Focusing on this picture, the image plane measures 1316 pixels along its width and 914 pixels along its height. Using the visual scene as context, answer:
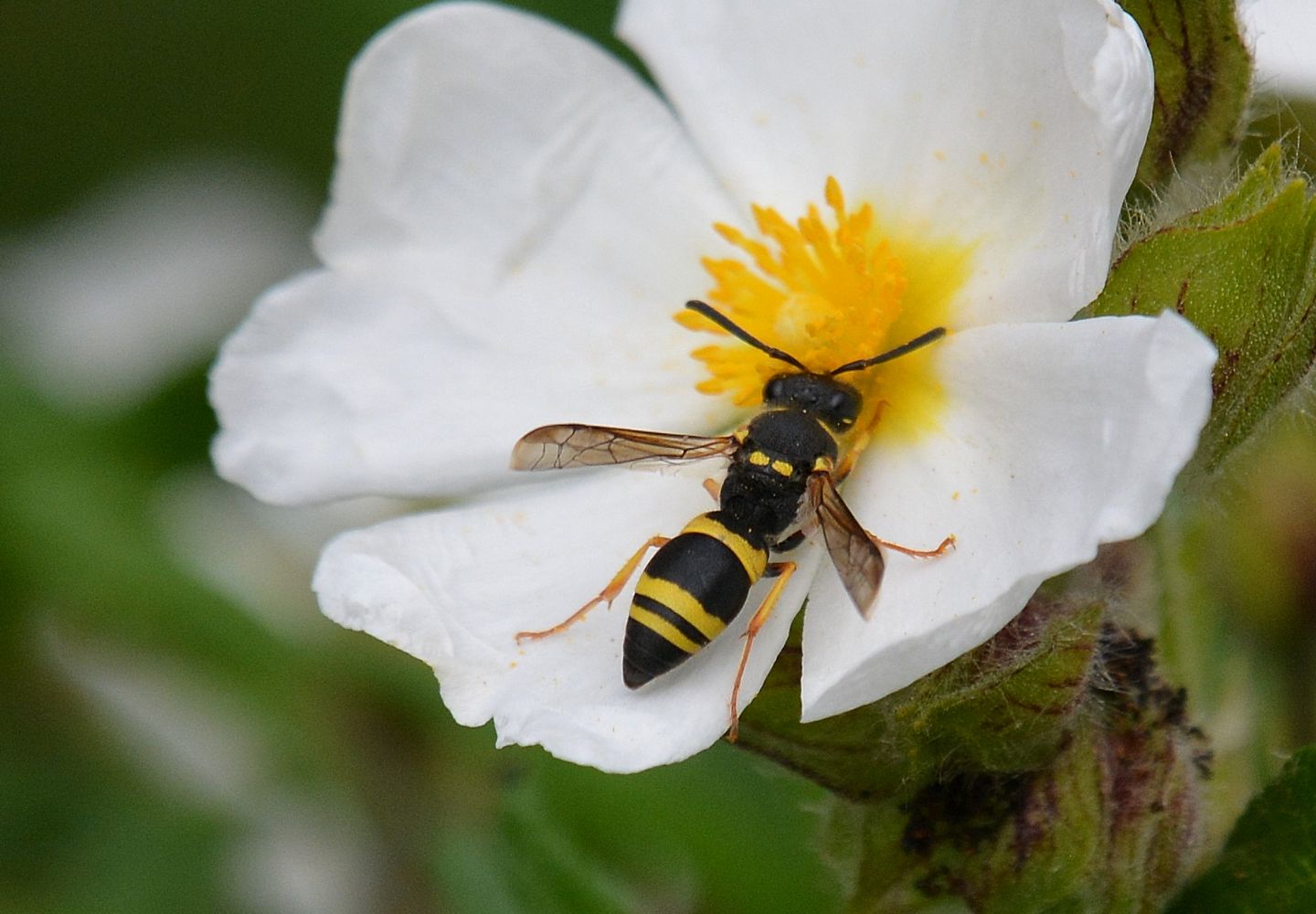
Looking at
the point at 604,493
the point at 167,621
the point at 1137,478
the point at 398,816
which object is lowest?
the point at 398,816

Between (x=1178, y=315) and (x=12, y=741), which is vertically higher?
(x=1178, y=315)

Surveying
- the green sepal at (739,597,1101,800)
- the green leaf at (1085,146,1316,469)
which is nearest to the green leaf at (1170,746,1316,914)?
the green sepal at (739,597,1101,800)

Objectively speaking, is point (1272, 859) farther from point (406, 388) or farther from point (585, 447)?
point (406, 388)

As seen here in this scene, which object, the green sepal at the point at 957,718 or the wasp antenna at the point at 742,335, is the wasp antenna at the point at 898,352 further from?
the green sepal at the point at 957,718

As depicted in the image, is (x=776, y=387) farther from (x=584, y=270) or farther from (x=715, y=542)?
(x=584, y=270)

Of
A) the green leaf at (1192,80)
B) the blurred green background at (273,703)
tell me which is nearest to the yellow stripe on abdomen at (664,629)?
the blurred green background at (273,703)

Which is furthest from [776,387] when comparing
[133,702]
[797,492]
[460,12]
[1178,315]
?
[133,702]

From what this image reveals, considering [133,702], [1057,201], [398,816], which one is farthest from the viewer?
[133,702]
